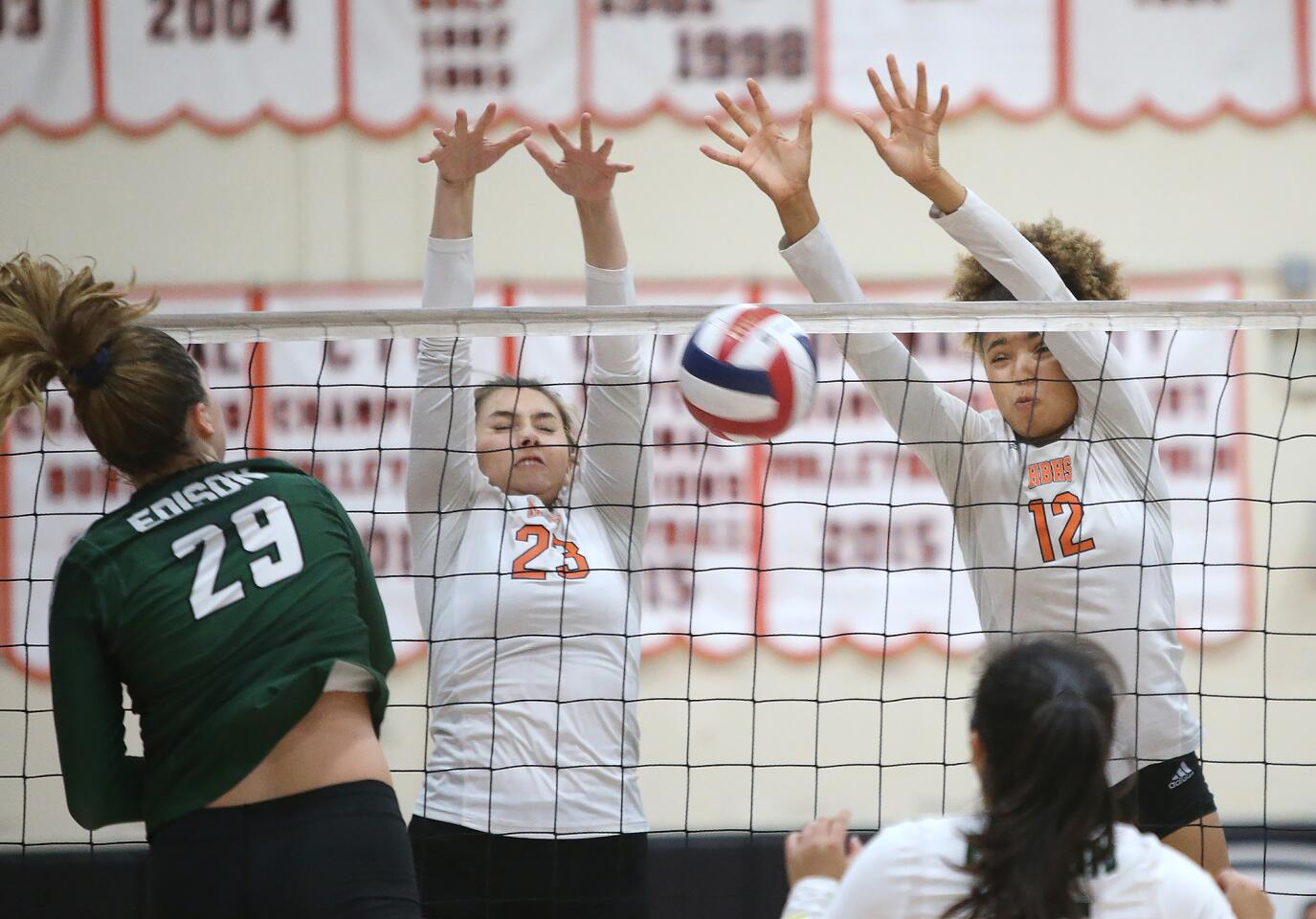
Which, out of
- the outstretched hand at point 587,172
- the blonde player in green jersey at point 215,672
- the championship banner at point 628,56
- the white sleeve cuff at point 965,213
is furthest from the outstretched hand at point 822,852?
the championship banner at point 628,56

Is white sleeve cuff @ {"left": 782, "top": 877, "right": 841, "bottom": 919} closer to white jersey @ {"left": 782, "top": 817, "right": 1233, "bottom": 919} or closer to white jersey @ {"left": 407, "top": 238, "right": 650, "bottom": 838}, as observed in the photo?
white jersey @ {"left": 782, "top": 817, "right": 1233, "bottom": 919}

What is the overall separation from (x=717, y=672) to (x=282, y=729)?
2699 millimetres

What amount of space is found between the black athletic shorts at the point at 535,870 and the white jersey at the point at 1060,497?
0.82 meters

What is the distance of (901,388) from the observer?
2.59 m

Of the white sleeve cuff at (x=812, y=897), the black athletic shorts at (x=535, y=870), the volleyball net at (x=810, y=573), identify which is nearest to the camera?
the white sleeve cuff at (x=812, y=897)

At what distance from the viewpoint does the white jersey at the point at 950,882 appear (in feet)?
4.75

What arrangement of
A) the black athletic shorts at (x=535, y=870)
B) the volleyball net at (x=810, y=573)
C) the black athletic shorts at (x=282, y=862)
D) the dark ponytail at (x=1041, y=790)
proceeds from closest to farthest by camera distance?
the dark ponytail at (x=1041, y=790)
the black athletic shorts at (x=282, y=862)
the black athletic shorts at (x=535, y=870)
the volleyball net at (x=810, y=573)

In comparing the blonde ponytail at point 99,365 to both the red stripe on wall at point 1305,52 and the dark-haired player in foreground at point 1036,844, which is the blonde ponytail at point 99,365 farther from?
the red stripe on wall at point 1305,52

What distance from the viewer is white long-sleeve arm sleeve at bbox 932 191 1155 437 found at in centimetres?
250

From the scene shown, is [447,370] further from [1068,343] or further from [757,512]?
[757,512]

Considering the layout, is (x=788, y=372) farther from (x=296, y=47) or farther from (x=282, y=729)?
(x=296, y=47)

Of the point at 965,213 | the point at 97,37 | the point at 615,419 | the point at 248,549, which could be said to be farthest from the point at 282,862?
the point at 97,37

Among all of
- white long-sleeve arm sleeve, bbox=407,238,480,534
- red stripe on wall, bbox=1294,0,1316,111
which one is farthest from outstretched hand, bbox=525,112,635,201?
red stripe on wall, bbox=1294,0,1316,111

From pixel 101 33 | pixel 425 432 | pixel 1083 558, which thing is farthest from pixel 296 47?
pixel 1083 558
